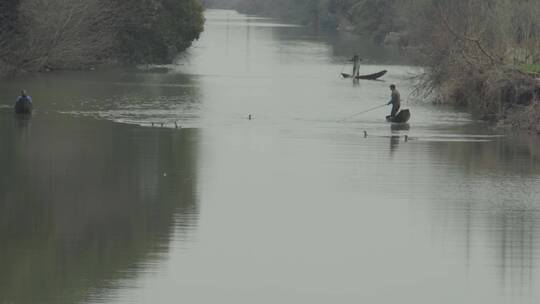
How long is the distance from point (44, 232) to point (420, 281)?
7.19 meters

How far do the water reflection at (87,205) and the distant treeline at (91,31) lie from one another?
1951cm

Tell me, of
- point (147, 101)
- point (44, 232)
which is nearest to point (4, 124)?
point (147, 101)

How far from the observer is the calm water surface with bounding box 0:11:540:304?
19.1 meters

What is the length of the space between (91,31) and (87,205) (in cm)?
4756

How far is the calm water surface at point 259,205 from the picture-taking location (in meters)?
19.1

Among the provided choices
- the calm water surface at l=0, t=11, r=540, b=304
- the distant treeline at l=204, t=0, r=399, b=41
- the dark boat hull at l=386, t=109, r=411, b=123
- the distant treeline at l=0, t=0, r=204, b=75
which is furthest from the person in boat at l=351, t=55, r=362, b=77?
the distant treeline at l=204, t=0, r=399, b=41

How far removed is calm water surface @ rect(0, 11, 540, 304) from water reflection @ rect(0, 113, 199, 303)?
2.2 inches

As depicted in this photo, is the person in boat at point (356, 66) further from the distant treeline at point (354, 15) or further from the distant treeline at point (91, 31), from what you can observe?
the distant treeline at point (354, 15)

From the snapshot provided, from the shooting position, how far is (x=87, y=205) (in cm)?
2611

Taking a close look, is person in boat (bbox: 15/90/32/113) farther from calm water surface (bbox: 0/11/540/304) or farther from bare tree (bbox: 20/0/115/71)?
bare tree (bbox: 20/0/115/71)

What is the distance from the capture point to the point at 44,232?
2292 centimetres

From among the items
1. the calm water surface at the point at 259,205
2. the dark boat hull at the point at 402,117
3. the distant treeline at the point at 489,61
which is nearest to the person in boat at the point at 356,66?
the distant treeline at the point at 489,61

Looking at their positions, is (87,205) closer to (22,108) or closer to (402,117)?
(22,108)

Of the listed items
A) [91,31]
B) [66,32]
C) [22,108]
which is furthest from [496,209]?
[91,31]
